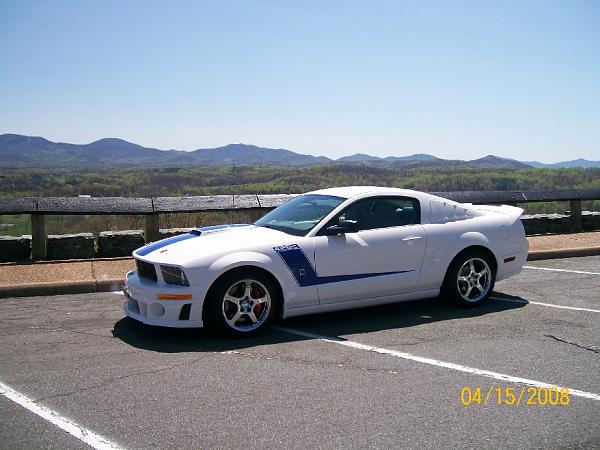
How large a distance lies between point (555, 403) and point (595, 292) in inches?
172

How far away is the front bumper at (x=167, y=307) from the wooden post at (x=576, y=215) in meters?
10.8

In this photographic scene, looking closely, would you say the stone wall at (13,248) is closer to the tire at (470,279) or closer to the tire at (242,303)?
the tire at (242,303)

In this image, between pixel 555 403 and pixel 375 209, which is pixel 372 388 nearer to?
pixel 555 403

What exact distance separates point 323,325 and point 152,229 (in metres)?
5.01

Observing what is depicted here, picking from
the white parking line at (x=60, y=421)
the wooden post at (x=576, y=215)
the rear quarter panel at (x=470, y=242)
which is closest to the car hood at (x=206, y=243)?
the rear quarter panel at (x=470, y=242)

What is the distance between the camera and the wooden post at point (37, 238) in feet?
32.4

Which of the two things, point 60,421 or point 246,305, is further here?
point 246,305

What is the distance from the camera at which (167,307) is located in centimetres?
580

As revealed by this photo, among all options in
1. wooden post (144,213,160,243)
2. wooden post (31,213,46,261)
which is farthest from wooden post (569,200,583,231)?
wooden post (31,213,46,261)

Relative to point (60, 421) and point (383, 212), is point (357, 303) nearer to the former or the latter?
point (383, 212)

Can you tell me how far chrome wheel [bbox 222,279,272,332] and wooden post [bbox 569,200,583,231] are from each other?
33.5 feet

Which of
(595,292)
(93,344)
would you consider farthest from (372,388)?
(595,292)

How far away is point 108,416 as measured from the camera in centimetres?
411
